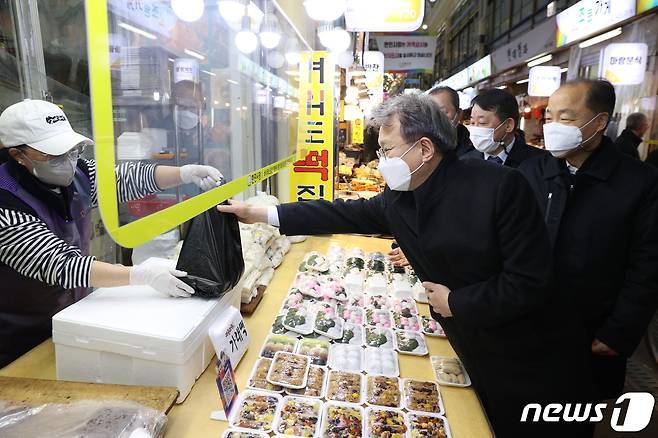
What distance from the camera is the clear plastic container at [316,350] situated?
1.89 metres

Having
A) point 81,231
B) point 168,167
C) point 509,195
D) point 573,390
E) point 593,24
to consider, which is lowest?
point 573,390

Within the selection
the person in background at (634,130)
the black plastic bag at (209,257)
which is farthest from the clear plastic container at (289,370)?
the person in background at (634,130)

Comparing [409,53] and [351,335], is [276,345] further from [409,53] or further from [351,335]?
[409,53]

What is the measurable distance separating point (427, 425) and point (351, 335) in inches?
25.5

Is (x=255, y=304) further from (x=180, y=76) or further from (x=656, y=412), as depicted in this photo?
(x=656, y=412)

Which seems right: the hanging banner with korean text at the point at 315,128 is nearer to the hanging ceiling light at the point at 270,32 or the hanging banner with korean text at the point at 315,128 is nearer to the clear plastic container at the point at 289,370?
the hanging ceiling light at the point at 270,32

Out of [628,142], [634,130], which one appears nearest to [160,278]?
[628,142]

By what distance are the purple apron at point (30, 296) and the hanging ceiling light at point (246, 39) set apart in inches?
39.4

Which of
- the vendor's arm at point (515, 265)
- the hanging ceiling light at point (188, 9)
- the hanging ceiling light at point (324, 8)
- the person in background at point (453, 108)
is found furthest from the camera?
the hanging ceiling light at point (324, 8)

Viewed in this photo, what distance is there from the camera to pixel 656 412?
11.5 feet

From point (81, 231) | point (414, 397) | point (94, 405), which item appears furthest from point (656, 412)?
point (81, 231)

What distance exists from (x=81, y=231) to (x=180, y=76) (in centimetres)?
114

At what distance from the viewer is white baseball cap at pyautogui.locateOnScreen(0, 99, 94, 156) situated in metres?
1.59

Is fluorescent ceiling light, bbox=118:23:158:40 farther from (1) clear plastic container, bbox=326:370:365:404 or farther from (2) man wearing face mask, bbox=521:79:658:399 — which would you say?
(2) man wearing face mask, bbox=521:79:658:399
